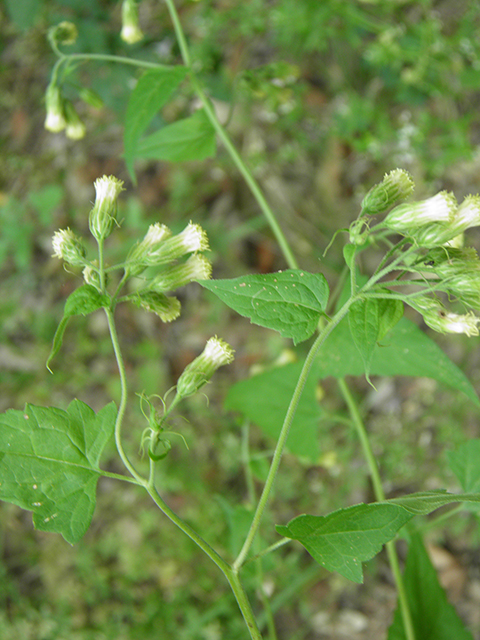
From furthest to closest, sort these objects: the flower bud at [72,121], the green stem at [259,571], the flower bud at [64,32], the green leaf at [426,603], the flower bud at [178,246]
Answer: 1. the flower bud at [72,121]
2. the flower bud at [64,32]
3. the green stem at [259,571]
4. the green leaf at [426,603]
5. the flower bud at [178,246]

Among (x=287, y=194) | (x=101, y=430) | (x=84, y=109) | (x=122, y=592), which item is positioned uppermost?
(x=101, y=430)

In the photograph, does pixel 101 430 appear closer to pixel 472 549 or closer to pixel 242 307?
pixel 242 307

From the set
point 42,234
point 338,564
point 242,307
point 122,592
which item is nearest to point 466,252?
point 242,307

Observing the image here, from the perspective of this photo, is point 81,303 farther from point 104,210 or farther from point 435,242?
point 435,242

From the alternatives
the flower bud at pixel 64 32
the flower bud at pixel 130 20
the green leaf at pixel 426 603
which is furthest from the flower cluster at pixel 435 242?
the flower bud at pixel 64 32

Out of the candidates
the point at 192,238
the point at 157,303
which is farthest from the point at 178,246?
the point at 157,303

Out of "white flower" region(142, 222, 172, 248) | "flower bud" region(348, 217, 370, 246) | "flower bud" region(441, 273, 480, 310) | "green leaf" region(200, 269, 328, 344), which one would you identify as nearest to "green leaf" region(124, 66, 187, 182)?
"white flower" region(142, 222, 172, 248)

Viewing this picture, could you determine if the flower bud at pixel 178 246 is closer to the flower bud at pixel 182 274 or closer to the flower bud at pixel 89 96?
the flower bud at pixel 182 274
